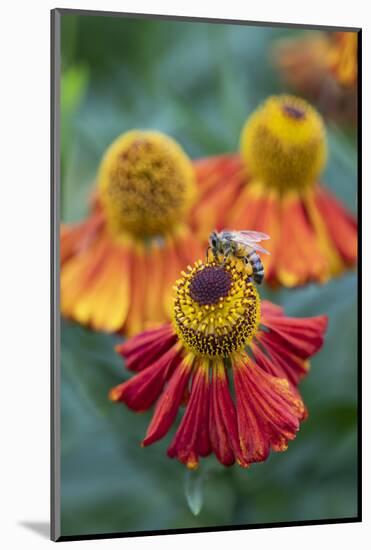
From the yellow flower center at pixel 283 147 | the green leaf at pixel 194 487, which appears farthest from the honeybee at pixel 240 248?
the yellow flower center at pixel 283 147

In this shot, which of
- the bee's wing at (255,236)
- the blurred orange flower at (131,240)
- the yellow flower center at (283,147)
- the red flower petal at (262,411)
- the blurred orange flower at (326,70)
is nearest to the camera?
the red flower petal at (262,411)

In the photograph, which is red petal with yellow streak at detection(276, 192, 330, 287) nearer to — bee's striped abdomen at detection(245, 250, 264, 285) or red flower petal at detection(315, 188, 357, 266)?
red flower petal at detection(315, 188, 357, 266)

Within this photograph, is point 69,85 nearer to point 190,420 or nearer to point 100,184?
point 100,184

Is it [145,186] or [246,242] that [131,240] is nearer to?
[145,186]

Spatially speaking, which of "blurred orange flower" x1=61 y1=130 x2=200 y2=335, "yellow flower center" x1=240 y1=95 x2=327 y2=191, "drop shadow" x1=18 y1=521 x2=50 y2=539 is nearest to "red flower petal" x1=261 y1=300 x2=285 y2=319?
"blurred orange flower" x1=61 y1=130 x2=200 y2=335

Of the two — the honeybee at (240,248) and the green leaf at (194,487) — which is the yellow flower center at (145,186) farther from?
the green leaf at (194,487)

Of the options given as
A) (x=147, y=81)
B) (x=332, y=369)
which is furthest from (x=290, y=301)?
(x=147, y=81)
